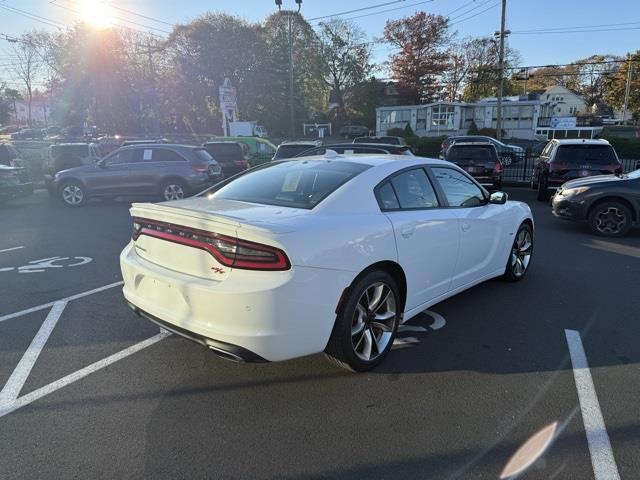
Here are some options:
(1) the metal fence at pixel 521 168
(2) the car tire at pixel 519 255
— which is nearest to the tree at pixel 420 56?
(1) the metal fence at pixel 521 168

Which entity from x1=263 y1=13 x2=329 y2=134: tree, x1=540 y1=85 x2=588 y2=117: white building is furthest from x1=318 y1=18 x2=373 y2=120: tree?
x1=540 y1=85 x2=588 y2=117: white building

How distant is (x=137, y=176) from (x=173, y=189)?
1.00 metres

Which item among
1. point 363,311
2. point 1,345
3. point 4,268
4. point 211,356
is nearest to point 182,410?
point 211,356

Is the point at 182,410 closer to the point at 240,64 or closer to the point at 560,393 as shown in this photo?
the point at 560,393

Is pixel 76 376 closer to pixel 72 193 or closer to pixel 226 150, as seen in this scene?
pixel 72 193

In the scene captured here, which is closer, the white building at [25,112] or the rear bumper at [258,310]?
the rear bumper at [258,310]

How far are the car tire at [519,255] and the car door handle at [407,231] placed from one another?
2235mm

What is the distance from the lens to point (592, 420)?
2.88 m

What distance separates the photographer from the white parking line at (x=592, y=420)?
245 cm

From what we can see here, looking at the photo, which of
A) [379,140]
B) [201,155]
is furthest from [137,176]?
[379,140]

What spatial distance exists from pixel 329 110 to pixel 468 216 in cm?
6618

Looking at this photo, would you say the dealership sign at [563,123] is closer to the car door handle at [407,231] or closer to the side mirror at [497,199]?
the side mirror at [497,199]

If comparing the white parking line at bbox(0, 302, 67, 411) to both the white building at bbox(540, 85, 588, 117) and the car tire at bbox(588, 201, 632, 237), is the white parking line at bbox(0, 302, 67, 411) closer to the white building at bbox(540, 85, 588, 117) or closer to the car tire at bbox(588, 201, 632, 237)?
the car tire at bbox(588, 201, 632, 237)

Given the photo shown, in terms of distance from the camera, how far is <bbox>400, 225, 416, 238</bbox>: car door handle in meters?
3.56
